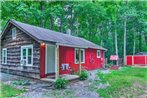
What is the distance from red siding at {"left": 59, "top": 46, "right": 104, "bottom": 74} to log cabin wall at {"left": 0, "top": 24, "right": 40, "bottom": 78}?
7.23ft

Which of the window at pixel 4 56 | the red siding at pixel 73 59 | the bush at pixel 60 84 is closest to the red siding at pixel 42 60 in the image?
the red siding at pixel 73 59

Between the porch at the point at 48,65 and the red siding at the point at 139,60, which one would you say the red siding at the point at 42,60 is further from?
the red siding at the point at 139,60

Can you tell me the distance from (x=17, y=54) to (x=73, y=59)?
15.1ft

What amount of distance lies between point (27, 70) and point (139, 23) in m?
22.8

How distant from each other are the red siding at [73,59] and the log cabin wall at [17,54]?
2.20 meters

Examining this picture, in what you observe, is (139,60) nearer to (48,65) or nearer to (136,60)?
(136,60)

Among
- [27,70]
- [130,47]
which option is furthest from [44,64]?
[130,47]

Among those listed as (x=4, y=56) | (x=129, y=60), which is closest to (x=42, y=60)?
(x=4, y=56)

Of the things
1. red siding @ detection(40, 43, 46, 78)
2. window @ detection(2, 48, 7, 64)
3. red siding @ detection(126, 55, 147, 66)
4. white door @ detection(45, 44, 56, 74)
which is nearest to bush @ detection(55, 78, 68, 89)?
red siding @ detection(40, 43, 46, 78)

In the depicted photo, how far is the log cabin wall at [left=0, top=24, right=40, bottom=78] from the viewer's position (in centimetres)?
1242

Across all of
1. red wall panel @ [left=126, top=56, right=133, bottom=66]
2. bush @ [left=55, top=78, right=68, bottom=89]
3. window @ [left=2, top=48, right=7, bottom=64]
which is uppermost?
window @ [left=2, top=48, right=7, bottom=64]

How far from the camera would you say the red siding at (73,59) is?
14211 mm

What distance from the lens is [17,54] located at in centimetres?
1423

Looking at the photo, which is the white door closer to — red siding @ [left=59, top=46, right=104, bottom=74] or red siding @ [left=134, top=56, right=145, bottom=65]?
red siding @ [left=59, top=46, right=104, bottom=74]
